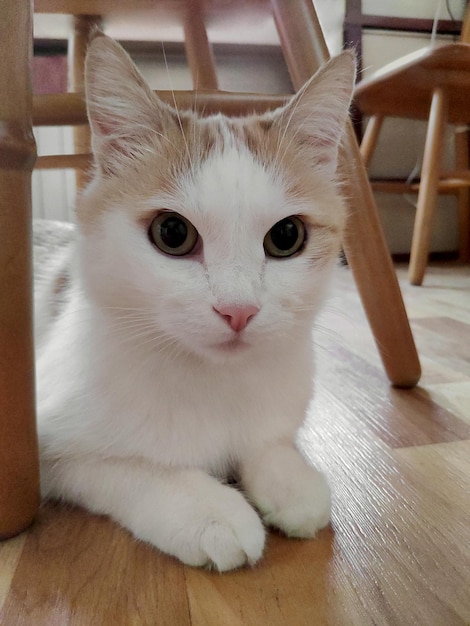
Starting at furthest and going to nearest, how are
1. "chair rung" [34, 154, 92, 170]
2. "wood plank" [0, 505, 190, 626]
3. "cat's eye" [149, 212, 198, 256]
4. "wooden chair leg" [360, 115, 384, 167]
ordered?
"wooden chair leg" [360, 115, 384, 167]
"chair rung" [34, 154, 92, 170]
"cat's eye" [149, 212, 198, 256]
"wood plank" [0, 505, 190, 626]

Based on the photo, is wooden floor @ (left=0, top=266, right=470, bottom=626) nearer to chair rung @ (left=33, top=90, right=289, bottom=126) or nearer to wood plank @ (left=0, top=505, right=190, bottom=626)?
wood plank @ (left=0, top=505, right=190, bottom=626)

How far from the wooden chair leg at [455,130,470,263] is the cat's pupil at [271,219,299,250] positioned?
306 centimetres

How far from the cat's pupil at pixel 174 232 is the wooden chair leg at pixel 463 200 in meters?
3.18

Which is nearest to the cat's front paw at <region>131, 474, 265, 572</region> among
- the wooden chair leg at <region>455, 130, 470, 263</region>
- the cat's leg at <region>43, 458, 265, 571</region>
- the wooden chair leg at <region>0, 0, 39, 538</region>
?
the cat's leg at <region>43, 458, 265, 571</region>

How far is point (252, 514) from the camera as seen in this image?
25.7 inches

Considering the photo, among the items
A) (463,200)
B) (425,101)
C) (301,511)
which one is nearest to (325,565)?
(301,511)

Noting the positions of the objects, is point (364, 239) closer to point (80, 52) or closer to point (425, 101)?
point (80, 52)

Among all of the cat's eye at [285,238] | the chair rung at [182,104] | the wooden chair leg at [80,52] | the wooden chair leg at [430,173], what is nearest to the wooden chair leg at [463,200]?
the wooden chair leg at [430,173]

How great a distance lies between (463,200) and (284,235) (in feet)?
10.4

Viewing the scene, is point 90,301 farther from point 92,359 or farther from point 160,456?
point 160,456

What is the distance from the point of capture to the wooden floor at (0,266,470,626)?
560mm

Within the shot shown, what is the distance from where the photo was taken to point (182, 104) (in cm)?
106

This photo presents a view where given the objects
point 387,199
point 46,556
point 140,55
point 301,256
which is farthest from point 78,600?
point 387,199

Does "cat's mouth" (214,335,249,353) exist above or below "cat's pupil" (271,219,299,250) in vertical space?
below
